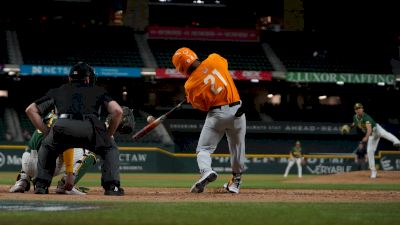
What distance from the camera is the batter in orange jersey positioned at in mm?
10383

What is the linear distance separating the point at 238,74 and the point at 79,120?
23764 millimetres

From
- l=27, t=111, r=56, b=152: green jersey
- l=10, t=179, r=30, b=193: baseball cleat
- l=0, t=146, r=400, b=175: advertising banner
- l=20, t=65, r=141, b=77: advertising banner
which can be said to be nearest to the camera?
l=27, t=111, r=56, b=152: green jersey

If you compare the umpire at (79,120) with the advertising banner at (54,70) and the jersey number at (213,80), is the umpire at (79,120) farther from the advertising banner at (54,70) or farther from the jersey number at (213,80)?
the advertising banner at (54,70)

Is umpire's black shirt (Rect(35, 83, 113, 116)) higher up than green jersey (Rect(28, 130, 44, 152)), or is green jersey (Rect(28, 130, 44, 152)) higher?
umpire's black shirt (Rect(35, 83, 113, 116))

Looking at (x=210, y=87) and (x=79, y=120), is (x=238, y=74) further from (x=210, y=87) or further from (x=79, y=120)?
(x=79, y=120)

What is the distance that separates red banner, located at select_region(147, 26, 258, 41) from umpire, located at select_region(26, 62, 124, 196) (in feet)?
88.8

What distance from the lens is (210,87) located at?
10.4 meters

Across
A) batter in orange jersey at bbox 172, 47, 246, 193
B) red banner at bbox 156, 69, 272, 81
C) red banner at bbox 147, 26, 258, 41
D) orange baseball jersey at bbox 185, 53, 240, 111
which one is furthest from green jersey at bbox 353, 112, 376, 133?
red banner at bbox 147, 26, 258, 41

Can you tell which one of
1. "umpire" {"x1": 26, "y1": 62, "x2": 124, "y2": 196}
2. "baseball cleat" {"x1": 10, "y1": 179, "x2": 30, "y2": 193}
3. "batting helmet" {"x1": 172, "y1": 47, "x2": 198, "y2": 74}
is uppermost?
"batting helmet" {"x1": 172, "y1": 47, "x2": 198, "y2": 74}

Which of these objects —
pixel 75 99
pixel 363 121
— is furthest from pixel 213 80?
pixel 363 121

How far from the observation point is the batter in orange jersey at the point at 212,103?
1038 centimetres

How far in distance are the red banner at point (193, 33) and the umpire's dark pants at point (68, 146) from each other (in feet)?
88.9

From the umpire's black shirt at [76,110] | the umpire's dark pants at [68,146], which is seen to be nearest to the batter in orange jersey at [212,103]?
the umpire's dark pants at [68,146]

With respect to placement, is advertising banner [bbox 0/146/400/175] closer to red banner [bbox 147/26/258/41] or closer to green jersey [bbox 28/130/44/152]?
red banner [bbox 147/26/258/41]
